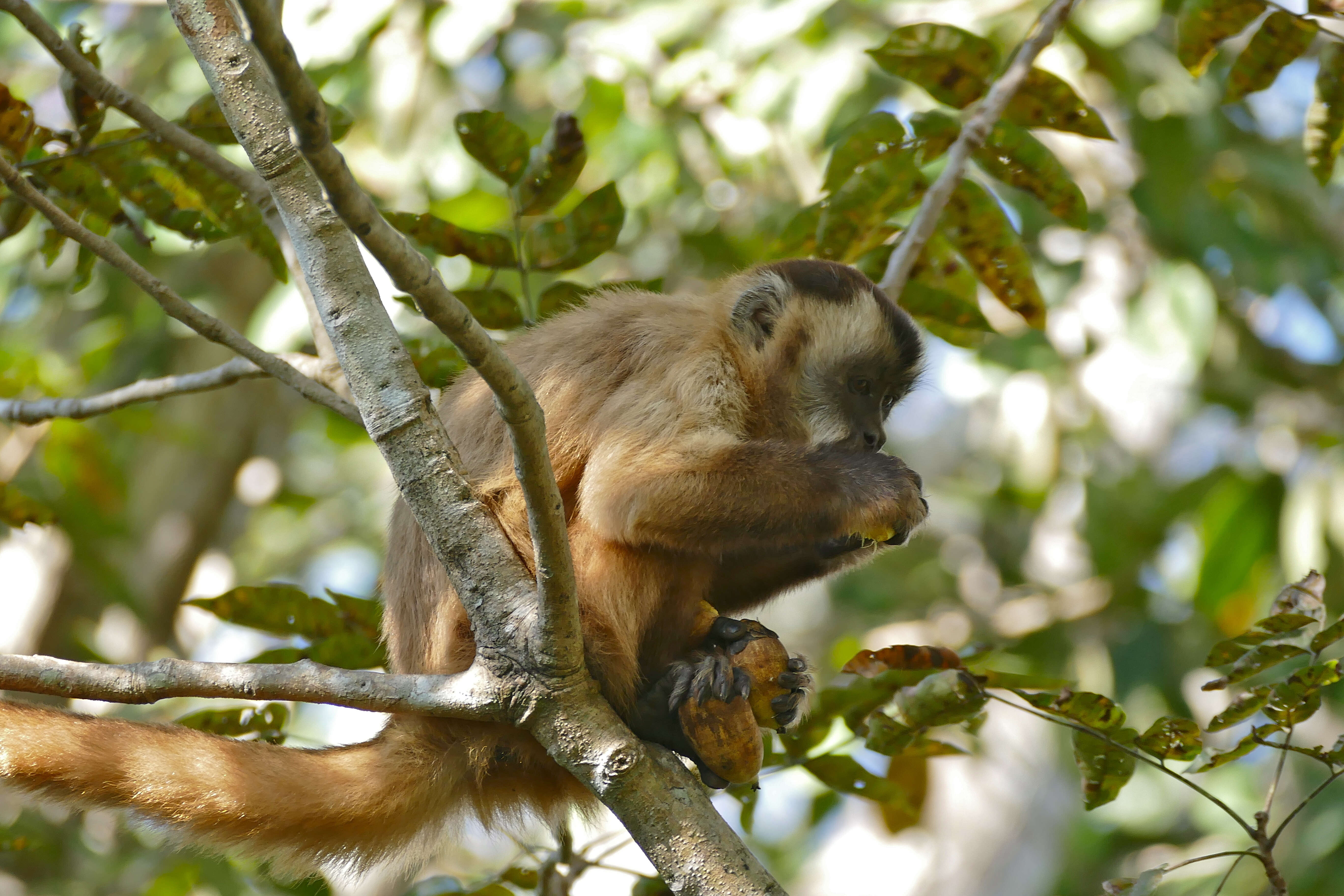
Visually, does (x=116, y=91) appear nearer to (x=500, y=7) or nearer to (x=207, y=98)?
(x=207, y=98)

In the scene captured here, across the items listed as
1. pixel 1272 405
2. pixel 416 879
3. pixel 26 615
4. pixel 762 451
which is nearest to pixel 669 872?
pixel 762 451

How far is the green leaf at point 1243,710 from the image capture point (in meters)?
2.84

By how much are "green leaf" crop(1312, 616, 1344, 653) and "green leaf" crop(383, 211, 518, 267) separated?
286 cm

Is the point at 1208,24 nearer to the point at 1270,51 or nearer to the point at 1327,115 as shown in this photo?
the point at 1270,51

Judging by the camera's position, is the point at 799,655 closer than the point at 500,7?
Yes

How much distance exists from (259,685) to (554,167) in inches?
87.3

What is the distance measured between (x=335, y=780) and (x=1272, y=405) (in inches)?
342

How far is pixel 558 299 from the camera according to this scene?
4781mm

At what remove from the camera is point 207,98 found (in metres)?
4.15

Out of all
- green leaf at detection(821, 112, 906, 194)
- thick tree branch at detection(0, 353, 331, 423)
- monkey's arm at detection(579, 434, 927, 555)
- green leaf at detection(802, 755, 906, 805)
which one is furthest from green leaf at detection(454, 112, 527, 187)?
green leaf at detection(802, 755, 906, 805)

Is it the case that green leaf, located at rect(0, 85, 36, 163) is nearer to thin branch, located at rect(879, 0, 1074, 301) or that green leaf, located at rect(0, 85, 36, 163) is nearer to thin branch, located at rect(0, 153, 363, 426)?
thin branch, located at rect(0, 153, 363, 426)

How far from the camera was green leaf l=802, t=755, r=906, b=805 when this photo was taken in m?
3.90

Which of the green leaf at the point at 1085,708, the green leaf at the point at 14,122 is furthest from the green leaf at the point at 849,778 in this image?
the green leaf at the point at 14,122

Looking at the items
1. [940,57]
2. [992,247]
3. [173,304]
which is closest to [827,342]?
[992,247]
